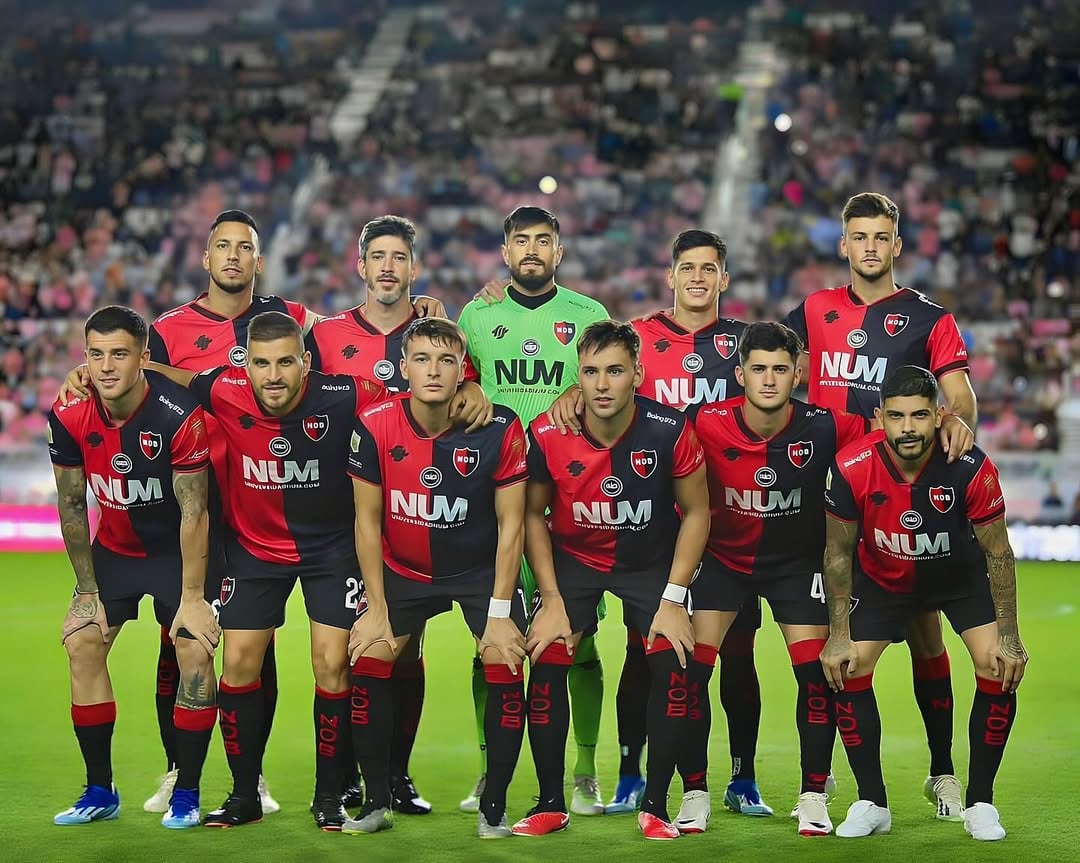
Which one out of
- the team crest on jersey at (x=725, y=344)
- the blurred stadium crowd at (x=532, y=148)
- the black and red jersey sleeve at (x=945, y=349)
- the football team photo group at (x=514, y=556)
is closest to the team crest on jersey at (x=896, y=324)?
the black and red jersey sleeve at (x=945, y=349)

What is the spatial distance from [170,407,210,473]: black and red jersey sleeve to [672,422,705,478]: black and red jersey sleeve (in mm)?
1750

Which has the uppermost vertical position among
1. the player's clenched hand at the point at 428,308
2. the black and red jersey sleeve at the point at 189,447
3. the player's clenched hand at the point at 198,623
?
the player's clenched hand at the point at 428,308

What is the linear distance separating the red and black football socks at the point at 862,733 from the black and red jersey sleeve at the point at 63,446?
296 cm

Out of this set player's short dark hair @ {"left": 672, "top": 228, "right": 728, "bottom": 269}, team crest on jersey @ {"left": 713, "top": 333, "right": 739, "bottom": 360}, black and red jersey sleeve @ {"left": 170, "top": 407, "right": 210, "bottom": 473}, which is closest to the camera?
black and red jersey sleeve @ {"left": 170, "top": 407, "right": 210, "bottom": 473}

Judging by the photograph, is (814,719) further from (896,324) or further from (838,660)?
(896,324)

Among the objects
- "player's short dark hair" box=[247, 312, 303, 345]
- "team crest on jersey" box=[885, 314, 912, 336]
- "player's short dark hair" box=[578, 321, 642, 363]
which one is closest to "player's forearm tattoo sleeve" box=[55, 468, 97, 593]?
"player's short dark hair" box=[247, 312, 303, 345]

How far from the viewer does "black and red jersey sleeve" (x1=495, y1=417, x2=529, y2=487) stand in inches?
227

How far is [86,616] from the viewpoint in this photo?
5.88m

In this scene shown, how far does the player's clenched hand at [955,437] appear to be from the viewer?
568 centimetres

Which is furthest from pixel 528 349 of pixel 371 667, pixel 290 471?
pixel 371 667

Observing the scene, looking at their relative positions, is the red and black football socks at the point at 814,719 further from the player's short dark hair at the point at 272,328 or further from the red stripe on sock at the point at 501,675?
the player's short dark hair at the point at 272,328

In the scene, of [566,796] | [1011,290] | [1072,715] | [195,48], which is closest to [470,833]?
[566,796]

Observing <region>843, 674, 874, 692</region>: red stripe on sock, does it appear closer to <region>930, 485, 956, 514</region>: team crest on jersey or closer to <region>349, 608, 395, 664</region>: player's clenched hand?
<region>930, 485, 956, 514</region>: team crest on jersey

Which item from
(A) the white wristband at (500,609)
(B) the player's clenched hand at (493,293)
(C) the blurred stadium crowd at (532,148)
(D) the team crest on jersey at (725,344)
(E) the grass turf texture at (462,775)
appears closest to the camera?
(E) the grass turf texture at (462,775)
